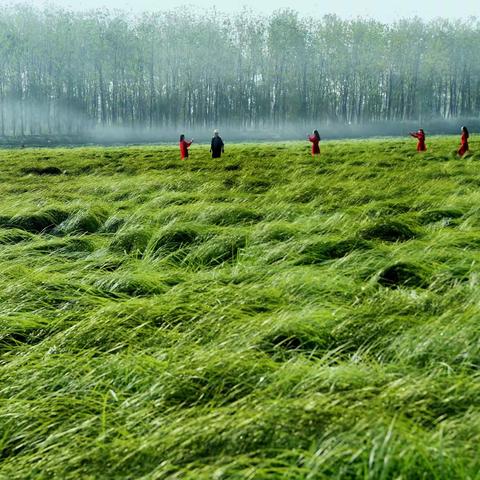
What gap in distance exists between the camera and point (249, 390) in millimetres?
2576

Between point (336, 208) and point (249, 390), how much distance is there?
5511mm

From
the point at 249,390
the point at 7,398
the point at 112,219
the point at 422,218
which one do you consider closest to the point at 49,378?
the point at 7,398

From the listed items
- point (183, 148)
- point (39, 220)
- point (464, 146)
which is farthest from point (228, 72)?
point (39, 220)

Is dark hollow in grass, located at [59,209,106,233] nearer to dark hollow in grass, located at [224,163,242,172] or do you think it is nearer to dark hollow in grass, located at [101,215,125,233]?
dark hollow in grass, located at [101,215,125,233]

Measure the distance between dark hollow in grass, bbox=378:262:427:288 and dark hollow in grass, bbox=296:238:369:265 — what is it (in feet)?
2.03

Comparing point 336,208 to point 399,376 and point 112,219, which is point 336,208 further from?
point 399,376

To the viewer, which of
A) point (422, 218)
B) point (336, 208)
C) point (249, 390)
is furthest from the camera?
point (336, 208)

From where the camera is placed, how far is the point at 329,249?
5.39 m

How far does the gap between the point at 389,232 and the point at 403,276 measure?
5.62ft

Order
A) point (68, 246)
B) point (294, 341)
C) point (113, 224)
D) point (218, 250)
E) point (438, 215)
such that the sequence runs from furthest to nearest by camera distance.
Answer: point (113, 224) < point (438, 215) < point (68, 246) < point (218, 250) < point (294, 341)

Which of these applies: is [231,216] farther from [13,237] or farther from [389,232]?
→ [13,237]

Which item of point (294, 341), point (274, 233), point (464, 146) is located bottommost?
point (294, 341)

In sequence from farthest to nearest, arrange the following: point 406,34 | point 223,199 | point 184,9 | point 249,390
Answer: point 184,9, point 406,34, point 223,199, point 249,390

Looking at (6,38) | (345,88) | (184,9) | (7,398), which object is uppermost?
(184,9)
